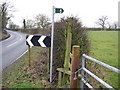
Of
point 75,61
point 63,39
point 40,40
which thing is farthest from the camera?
point 63,39

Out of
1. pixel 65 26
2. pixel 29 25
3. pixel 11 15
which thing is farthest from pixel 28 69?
pixel 29 25

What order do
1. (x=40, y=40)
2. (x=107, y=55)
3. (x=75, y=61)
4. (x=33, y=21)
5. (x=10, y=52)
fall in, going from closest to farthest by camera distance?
(x=75, y=61), (x=40, y=40), (x=10, y=52), (x=107, y=55), (x=33, y=21)

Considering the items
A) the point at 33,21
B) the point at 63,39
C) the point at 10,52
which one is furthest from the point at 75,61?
the point at 33,21

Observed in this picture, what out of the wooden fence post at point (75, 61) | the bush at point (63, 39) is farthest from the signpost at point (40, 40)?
the wooden fence post at point (75, 61)

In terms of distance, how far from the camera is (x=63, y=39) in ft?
15.5

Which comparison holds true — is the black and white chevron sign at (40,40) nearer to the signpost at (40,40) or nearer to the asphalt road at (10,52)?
the signpost at (40,40)

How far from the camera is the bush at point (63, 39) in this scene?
4656mm

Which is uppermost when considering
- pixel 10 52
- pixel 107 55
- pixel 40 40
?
pixel 40 40

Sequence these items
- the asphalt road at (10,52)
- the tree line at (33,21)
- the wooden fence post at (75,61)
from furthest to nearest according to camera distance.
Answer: the tree line at (33,21)
the asphalt road at (10,52)
the wooden fence post at (75,61)

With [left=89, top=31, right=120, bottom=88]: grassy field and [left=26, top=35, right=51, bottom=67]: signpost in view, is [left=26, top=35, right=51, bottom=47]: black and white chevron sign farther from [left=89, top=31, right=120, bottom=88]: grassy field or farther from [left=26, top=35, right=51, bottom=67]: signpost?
[left=89, top=31, right=120, bottom=88]: grassy field

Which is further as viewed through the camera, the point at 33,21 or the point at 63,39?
the point at 33,21

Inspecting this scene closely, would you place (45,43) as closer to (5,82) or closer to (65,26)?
(65,26)

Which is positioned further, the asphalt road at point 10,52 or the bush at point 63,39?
the asphalt road at point 10,52

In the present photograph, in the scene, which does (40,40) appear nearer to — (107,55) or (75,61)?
(75,61)
